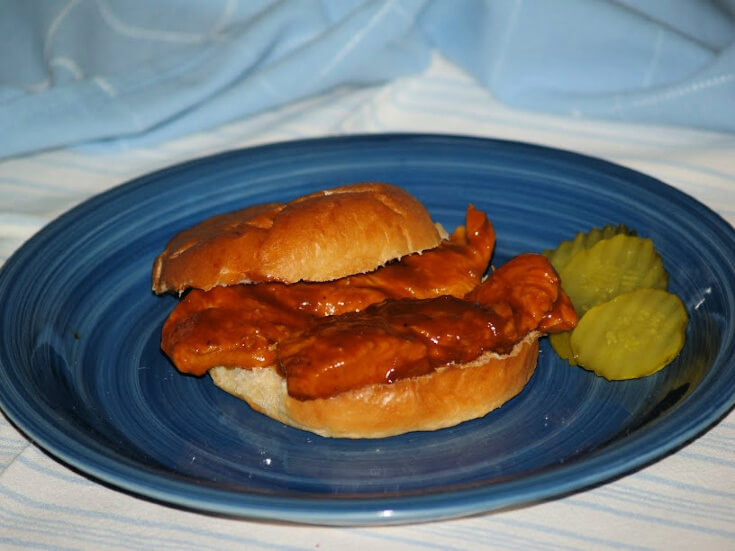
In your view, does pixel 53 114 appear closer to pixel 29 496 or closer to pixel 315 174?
pixel 315 174

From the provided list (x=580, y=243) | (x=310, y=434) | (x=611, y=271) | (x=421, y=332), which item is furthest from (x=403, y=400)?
(x=580, y=243)

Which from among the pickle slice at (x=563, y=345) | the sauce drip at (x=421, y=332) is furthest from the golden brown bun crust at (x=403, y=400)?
the pickle slice at (x=563, y=345)

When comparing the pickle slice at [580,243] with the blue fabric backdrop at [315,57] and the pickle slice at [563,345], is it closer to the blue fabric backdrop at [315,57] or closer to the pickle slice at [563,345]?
the pickle slice at [563,345]

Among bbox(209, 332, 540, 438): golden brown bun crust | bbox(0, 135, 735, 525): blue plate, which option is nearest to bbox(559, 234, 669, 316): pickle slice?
bbox(0, 135, 735, 525): blue plate

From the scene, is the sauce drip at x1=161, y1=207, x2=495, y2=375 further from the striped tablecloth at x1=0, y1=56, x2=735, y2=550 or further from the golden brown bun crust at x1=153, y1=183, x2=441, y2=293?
the striped tablecloth at x1=0, y1=56, x2=735, y2=550


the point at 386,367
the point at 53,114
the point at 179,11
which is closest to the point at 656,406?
the point at 386,367
